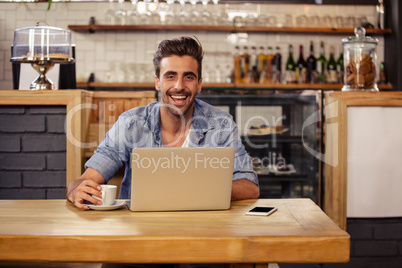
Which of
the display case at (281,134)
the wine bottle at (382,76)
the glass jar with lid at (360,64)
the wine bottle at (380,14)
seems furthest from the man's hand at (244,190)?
the wine bottle at (380,14)

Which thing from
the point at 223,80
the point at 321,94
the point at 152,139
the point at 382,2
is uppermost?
the point at 382,2

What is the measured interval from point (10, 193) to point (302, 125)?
5.00 ft

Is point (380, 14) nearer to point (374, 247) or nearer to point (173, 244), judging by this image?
point (374, 247)

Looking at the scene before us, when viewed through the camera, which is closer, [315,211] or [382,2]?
[315,211]

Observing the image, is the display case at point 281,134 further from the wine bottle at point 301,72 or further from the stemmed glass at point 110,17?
the stemmed glass at point 110,17

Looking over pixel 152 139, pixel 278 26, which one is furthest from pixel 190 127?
pixel 278 26

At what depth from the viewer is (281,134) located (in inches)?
101

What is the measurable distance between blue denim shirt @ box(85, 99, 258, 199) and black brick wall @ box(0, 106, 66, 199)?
0.52m

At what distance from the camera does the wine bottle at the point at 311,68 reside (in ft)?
14.6

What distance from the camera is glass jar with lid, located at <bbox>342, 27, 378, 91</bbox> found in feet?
7.93

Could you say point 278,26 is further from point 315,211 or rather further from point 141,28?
point 315,211

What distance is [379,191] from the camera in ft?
7.78

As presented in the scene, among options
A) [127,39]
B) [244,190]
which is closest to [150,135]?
[244,190]

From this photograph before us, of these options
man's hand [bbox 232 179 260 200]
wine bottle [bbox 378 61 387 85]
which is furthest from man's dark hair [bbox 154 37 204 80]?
wine bottle [bbox 378 61 387 85]
